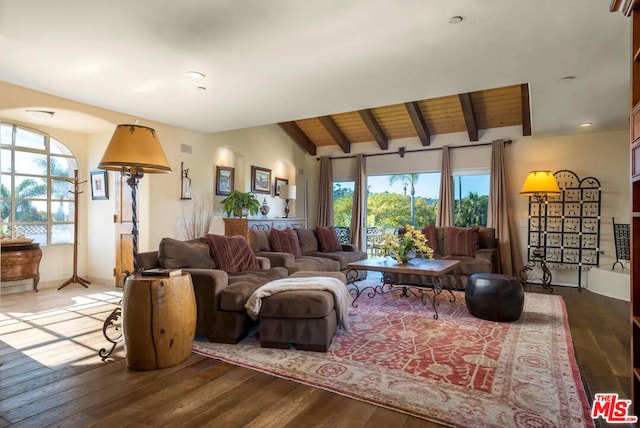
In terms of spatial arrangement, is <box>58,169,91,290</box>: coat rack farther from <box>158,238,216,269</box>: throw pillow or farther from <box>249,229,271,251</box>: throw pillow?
<box>158,238,216,269</box>: throw pillow

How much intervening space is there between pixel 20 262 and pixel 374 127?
624 cm

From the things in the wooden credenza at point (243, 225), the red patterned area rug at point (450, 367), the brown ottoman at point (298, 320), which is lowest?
the red patterned area rug at point (450, 367)

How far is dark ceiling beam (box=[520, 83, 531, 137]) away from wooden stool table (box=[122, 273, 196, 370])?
5305 mm

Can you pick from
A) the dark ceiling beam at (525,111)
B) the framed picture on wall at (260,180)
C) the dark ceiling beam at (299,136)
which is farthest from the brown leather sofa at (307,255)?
the dark ceiling beam at (525,111)

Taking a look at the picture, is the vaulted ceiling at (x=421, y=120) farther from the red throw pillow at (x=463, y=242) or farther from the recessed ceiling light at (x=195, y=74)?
the recessed ceiling light at (x=195, y=74)

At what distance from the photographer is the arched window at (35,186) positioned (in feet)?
17.1

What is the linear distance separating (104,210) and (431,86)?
17.4ft

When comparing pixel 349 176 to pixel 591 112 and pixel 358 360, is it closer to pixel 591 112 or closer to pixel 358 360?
pixel 591 112

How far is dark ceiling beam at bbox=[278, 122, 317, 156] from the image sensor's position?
26.0ft

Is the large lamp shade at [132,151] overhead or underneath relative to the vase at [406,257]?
overhead

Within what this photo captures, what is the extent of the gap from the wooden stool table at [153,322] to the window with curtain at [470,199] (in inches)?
231

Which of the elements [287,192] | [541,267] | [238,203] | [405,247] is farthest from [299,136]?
[541,267]

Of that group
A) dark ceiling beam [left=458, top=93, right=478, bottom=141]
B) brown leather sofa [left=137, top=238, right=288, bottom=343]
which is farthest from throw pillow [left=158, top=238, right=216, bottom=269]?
dark ceiling beam [left=458, top=93, right=478, bottom=141]

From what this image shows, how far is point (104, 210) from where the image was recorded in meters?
5.84
